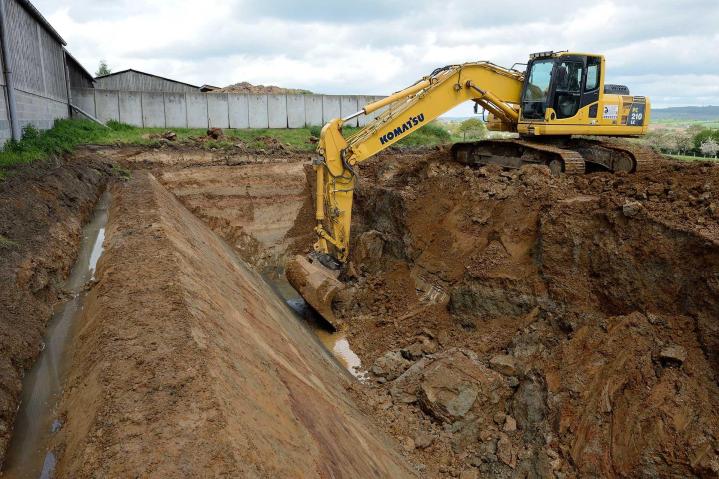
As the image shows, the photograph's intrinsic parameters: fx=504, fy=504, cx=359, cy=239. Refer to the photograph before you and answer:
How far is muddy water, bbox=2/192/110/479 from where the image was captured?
12.7 feet

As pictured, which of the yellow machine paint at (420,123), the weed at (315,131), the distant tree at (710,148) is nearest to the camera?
the yellow machine paint at (420,123)

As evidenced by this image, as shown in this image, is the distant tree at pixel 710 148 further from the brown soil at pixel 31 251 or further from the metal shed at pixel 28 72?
the metal shed at pixel 28 72

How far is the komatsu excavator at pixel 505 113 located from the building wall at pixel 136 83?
27.8 metres

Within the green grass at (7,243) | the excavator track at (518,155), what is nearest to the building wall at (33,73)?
the green grass at (7,243)

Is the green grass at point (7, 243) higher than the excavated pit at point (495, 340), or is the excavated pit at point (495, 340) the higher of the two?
the green grass at point (7, 243)

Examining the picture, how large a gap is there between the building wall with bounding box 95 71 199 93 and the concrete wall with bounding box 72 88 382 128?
12052 mm

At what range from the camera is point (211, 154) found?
18.0 meters

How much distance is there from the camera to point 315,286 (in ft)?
37.3

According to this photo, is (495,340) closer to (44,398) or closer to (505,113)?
(505,113)

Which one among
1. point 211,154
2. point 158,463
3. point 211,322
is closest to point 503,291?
point 211,322

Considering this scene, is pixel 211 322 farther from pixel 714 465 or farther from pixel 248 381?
pixel 714 465

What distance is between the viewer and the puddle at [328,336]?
10086 mm

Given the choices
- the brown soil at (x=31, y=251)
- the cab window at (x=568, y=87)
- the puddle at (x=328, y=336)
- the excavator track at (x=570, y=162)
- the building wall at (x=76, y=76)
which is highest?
the building wall at (x=76, y=76)

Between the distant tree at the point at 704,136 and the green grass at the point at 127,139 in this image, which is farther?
the distant tree at the point at 704,136
